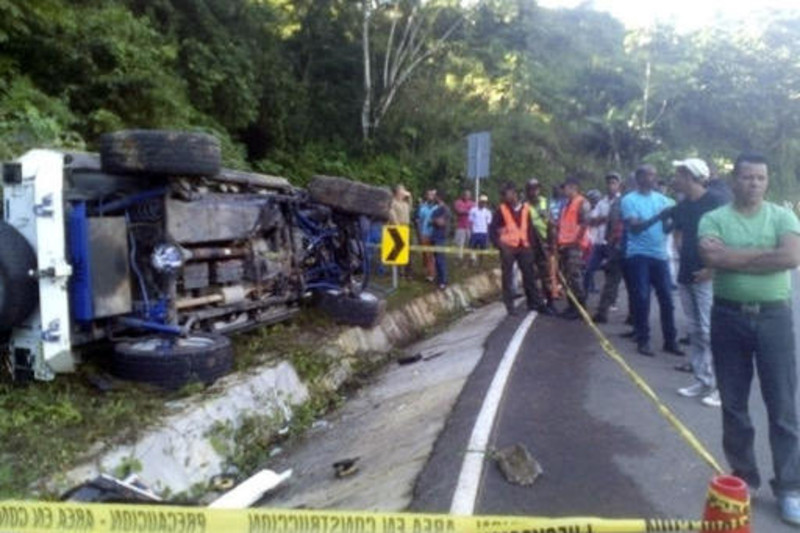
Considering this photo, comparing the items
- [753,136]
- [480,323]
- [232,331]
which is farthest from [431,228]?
[753,136]

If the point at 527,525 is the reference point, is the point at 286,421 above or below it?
below

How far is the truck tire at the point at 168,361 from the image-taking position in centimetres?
660

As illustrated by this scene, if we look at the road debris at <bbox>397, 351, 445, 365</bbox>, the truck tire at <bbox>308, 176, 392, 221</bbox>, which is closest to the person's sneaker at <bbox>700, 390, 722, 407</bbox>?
the road debris at <bbox>397, 351, 445, 365</bbox>

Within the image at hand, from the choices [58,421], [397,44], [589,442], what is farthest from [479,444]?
[397,44]

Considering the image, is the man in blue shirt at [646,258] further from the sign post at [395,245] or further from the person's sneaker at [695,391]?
the sign post at [395,245]

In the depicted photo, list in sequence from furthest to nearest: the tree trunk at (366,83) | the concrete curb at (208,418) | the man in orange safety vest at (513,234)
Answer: the tree trunk at (366,83), the man in orange safety vest at (513,234), the concrete curb at (208,418)

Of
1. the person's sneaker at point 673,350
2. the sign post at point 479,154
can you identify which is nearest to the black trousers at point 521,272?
the person's sneaker at point 673,350

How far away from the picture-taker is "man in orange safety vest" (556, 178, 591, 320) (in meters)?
11.6

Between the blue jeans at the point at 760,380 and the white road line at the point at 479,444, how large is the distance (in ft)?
4.87

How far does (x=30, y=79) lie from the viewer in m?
13.2

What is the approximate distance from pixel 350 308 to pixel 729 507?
7.25 m

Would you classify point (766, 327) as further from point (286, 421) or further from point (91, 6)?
point (91, 6)

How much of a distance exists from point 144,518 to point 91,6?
47.2 feet

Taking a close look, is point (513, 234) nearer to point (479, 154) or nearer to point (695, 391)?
point (695, 391)
